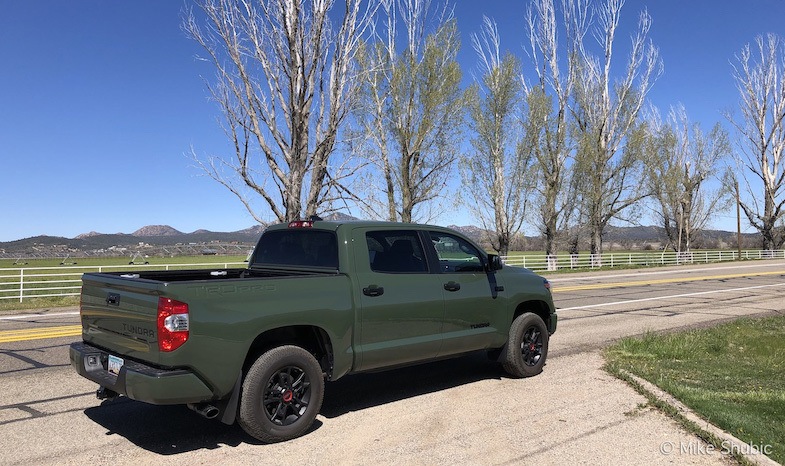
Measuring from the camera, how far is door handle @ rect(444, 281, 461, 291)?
5.85m

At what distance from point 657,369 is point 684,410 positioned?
6.55 ft

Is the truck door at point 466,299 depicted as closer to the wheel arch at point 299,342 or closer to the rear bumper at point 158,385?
the wheel arch at point 299,342

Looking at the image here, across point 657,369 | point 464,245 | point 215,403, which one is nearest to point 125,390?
point 215,403

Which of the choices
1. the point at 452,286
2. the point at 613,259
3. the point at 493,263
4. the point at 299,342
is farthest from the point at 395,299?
the point at 613,259

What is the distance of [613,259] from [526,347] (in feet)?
120

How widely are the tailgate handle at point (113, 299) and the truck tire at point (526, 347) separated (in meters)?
4.27

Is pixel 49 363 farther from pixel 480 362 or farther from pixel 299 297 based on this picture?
pixel 480 362

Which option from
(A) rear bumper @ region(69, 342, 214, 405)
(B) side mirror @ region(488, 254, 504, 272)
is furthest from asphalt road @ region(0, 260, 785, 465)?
(B) side mirror @ region(488, 254, 504, 272)

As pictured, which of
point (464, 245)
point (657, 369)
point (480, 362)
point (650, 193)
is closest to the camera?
point (464, 245)

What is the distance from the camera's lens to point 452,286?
19.4 ft

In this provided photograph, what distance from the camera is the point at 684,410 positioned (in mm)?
5305

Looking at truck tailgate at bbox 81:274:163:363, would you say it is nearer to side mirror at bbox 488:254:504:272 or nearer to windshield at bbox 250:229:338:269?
windshield at bbox 250:229:338:269

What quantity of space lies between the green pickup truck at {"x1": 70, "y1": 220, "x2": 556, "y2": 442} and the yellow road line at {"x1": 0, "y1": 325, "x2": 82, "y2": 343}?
17.5 feet

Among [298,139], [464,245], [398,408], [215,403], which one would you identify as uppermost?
[298,139]
